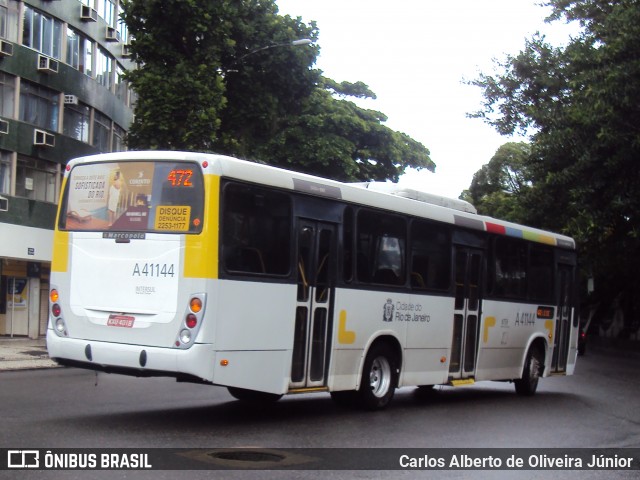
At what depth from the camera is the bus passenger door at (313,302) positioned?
1195 centimetres

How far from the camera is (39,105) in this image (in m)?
33.1

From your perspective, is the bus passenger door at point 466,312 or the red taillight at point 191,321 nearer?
the red taillight at point 191,321

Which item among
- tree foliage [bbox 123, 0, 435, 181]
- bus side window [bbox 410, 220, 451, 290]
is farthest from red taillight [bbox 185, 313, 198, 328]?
tree foliage [bbox 123, 0, 435, 181]

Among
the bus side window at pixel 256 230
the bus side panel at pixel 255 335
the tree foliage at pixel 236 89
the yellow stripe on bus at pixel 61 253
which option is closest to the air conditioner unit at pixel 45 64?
the tree foliage at pixel 236 89

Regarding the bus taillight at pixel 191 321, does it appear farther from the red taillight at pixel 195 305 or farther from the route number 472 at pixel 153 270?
the route number 472 at pixel 153 270

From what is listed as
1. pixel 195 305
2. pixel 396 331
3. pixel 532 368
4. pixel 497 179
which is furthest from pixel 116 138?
pixel 497 179

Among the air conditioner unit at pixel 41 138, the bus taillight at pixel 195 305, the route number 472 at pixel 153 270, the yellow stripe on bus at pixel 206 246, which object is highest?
the air conditioner unit at pixel 41 138

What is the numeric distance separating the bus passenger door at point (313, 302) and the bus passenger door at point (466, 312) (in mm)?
3470

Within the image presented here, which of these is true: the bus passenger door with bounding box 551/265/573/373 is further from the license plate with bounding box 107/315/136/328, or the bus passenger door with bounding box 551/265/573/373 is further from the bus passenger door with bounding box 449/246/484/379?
the license plate with bounding box 107/315/136/328

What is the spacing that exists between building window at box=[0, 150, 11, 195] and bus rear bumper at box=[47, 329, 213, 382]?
70.4 ft

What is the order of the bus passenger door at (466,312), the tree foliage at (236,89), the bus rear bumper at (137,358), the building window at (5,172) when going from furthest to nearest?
the building window at (5,172), the tree foliage at (236,89), the bus passenger door at (466,312), the bus rear bumper at (137,358)

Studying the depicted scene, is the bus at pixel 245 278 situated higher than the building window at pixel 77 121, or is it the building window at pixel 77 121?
the building window at pixel 77 121

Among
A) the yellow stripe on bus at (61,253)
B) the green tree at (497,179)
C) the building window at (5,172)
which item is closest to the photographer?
the yellow stripe on bus at (61,253)

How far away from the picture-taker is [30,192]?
32.9m
